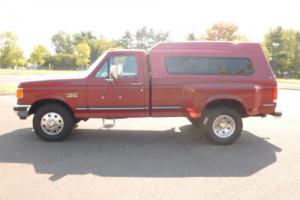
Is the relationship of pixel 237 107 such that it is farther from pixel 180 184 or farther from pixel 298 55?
pixel 298 55

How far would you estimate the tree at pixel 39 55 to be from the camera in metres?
89.6

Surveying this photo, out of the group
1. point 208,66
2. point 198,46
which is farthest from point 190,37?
point 208,66

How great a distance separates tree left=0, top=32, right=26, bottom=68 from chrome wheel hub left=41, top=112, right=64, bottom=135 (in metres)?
77.0

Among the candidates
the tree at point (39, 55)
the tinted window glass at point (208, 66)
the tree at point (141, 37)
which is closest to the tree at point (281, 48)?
the tree at point (141, 37)

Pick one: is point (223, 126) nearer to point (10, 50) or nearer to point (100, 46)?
point (10, 50)

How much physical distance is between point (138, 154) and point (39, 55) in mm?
86899

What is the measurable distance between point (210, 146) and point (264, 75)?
1942 mm

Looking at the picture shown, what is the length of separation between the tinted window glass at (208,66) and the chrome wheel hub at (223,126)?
97 cm

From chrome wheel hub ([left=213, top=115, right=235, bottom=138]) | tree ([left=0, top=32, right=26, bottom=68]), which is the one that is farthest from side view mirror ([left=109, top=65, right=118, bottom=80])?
tree ([left=0, top=32, right=26, bottom=68])

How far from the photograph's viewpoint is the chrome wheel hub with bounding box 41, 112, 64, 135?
8172mm

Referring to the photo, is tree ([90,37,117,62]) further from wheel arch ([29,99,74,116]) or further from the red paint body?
the red paint body

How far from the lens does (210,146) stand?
803cm

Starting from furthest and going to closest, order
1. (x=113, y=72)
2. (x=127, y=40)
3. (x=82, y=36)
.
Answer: (x=82, y=36) → (x=127, y=40) → (x=113, y=72)

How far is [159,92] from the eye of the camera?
8.20m
